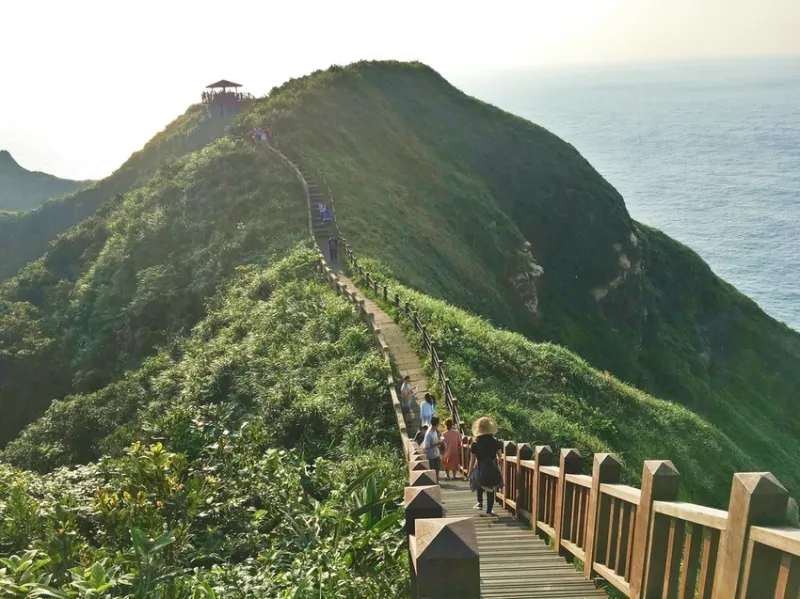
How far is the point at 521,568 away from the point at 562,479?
1.03 meters

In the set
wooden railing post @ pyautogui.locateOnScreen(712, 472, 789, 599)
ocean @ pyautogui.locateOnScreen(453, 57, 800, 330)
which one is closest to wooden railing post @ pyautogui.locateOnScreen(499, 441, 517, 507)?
wooden railing post @ pyautogui.locateOnScreen(712, 472, 789, 599)

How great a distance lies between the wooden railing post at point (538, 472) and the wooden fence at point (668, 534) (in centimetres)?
5

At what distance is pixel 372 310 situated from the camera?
68.2ft

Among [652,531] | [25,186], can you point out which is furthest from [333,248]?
[25,186]

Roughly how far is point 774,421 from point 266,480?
41713mm

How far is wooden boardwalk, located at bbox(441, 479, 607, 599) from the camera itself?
602cm

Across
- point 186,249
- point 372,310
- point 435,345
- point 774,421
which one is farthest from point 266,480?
point 774,421

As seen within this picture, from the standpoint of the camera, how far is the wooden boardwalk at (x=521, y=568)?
19.7 ft

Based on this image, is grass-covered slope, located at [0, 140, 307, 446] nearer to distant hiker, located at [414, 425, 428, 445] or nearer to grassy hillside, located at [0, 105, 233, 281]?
grassy hillside, located at [0, 105, 233, 281]

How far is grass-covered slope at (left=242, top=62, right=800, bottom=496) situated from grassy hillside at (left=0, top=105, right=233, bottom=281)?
25.1 feet

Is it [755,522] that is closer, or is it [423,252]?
[755,522]

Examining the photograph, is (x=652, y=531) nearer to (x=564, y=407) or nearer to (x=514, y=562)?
(x=514, y=562)

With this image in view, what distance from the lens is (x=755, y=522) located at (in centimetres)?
336

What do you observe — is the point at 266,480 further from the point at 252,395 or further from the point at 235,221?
the point at 235,221
